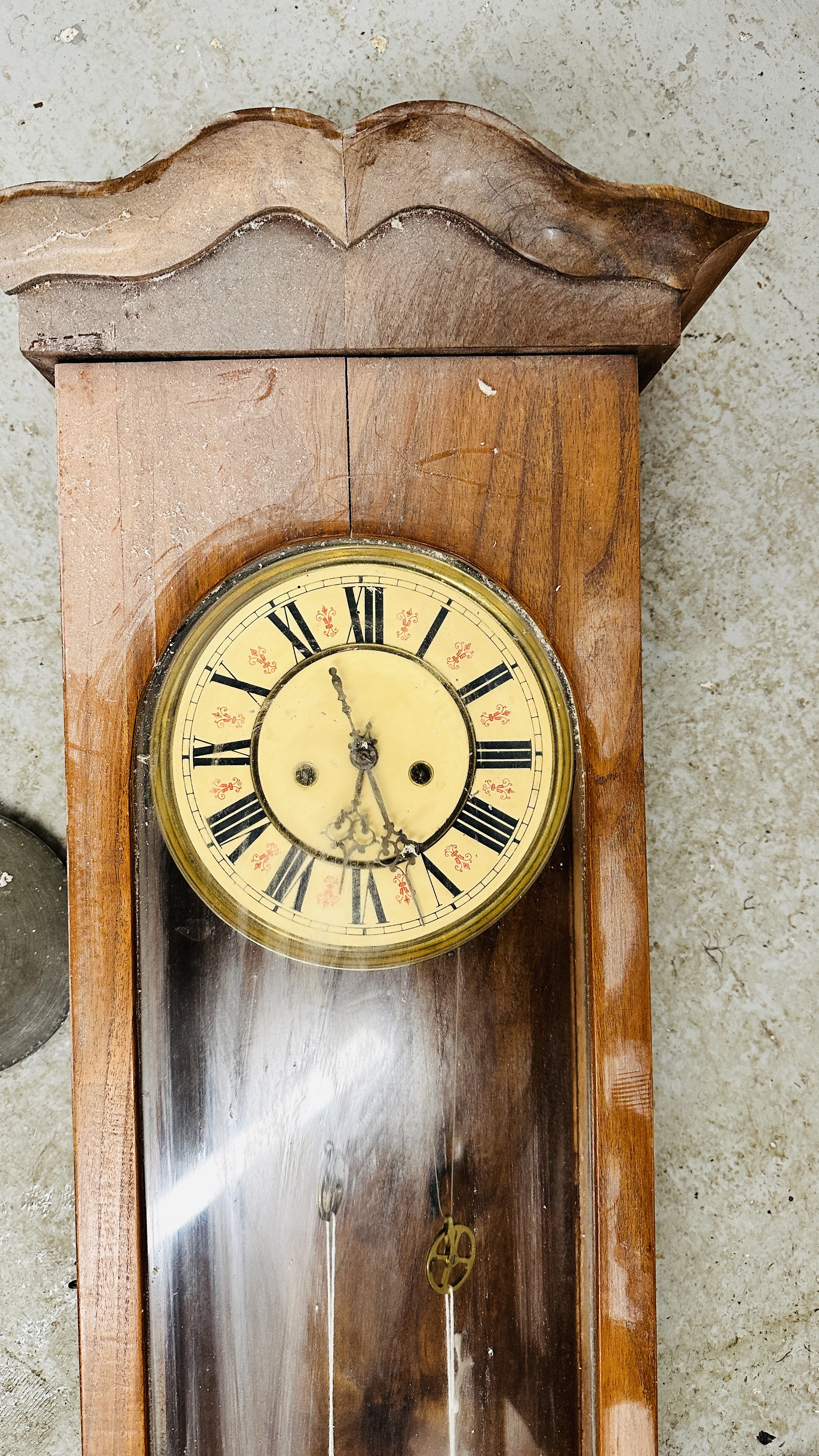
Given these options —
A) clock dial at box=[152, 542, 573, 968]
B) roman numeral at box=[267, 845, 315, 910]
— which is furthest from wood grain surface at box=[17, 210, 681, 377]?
roman numeral at box=[267, 845, 315, 910]

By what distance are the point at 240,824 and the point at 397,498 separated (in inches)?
12.8

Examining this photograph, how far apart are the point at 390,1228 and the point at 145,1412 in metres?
0.27

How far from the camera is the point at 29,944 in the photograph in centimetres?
104

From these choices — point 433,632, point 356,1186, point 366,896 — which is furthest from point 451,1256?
point 433,632

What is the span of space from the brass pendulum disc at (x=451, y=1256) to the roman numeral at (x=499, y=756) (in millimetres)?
417

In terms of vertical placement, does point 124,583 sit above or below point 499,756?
above

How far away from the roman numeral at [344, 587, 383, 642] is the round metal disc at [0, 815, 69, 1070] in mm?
528

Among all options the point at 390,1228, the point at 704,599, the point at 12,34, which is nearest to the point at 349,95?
the point at 12,34

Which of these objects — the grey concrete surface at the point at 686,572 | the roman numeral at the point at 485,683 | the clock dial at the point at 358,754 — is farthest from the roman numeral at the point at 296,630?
the grey concrete surface at the point at 686,572

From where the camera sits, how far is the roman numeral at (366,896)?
2.57 ft

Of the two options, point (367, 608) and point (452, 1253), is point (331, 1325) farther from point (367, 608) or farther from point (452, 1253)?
point (367, 608)

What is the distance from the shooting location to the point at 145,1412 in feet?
2.58

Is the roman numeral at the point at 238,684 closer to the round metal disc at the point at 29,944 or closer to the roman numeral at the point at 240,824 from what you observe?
the roman numeral at the point at 240,824

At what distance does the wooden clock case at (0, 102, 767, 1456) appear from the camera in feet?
2.53
